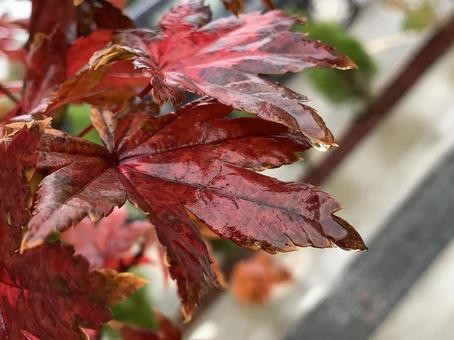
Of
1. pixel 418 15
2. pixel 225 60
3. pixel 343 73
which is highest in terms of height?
pixel 225 60

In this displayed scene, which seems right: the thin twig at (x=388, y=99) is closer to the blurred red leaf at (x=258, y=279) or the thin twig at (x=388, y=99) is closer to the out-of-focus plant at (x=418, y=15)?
the out-of-focus plant at (x=418, y=15)

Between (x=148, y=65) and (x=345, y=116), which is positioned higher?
(x=148, y=65)

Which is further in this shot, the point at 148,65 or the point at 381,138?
the point at 381,138

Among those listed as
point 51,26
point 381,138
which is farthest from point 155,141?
point 381,138

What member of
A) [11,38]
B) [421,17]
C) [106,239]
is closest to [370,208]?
[421,17]

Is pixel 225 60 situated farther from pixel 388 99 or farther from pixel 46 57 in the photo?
pixel 388 99

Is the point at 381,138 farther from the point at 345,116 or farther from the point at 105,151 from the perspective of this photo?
the point at 105,151
